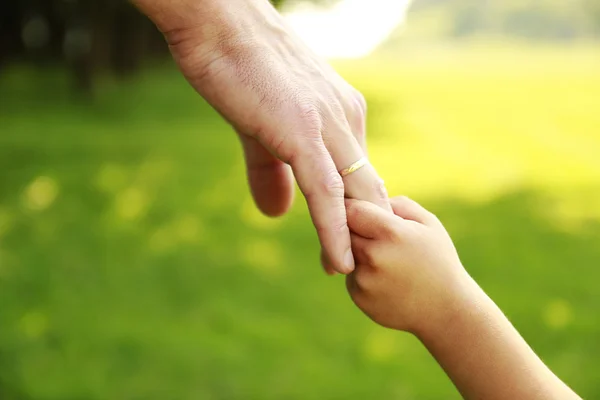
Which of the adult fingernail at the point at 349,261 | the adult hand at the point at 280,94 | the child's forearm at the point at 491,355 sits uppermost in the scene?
the adult hand at the point at 280,94

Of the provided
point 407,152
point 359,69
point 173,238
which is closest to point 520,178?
point 407,152

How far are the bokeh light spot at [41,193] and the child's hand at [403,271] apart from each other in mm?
5815

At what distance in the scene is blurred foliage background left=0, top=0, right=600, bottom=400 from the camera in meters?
3.91

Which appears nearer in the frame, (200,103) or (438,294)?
(438,294)

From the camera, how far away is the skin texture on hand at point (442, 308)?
1.39 metres

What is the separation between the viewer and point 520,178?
925 centimetres

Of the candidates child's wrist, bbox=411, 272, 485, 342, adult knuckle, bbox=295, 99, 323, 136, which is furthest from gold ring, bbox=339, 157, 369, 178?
child's wrist, bbox=411, 272, 485, 342

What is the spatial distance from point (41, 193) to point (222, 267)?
2769 millimetres

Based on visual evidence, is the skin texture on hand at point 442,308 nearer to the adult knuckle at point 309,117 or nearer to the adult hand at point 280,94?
the adult hand at point 280,94

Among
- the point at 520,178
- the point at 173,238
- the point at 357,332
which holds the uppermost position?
the point at 357,332

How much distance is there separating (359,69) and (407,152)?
22.9 metres

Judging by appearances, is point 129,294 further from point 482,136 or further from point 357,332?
point 482,136

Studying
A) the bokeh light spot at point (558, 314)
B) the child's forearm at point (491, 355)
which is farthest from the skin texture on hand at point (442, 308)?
the bokeh light spot at point (558, 314)

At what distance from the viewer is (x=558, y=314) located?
4.85m
